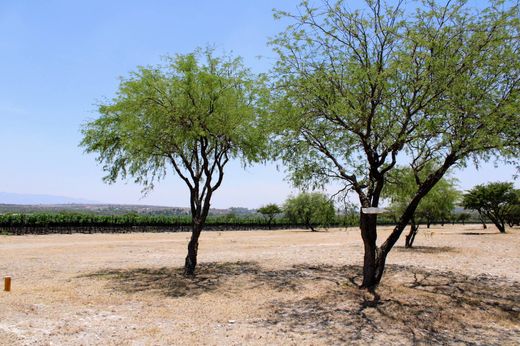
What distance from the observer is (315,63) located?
11945 mm

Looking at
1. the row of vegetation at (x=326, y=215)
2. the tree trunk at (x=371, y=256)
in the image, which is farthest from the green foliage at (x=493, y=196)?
the tree trunk at (x=371, y=256)

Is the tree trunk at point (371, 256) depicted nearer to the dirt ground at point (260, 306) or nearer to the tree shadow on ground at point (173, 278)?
the dirt ground at point (260, 306)

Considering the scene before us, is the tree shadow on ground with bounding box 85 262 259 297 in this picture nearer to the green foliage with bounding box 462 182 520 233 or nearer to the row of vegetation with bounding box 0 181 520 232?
the row of vegetation with bounding box 0 181 520 232

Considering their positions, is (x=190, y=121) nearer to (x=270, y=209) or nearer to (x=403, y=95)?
(x=403, y=95)

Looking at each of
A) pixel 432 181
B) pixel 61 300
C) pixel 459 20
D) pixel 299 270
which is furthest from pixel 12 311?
pixel 459 20

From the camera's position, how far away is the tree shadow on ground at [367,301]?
7863 mm

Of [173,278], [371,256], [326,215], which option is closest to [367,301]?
[371,256]

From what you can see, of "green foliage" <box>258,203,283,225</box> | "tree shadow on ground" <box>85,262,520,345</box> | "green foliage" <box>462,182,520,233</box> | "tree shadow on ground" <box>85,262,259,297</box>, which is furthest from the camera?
"green foliage" <box>258,203,283,225</box>

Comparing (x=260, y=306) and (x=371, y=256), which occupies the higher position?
(x=371, y=256)

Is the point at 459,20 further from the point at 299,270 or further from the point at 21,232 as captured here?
the point at 21,232

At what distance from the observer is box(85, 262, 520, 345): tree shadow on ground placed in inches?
310

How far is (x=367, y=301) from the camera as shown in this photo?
10266 mm

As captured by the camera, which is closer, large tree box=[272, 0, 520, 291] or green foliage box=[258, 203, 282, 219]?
large tree box=[272, 0, 520, 291]

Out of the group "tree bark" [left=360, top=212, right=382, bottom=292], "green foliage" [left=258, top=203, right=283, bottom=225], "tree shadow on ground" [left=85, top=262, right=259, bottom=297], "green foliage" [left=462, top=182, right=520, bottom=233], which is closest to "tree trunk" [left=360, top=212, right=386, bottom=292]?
"tree bark" [left=360, top=212, right=382, bottom=292]
